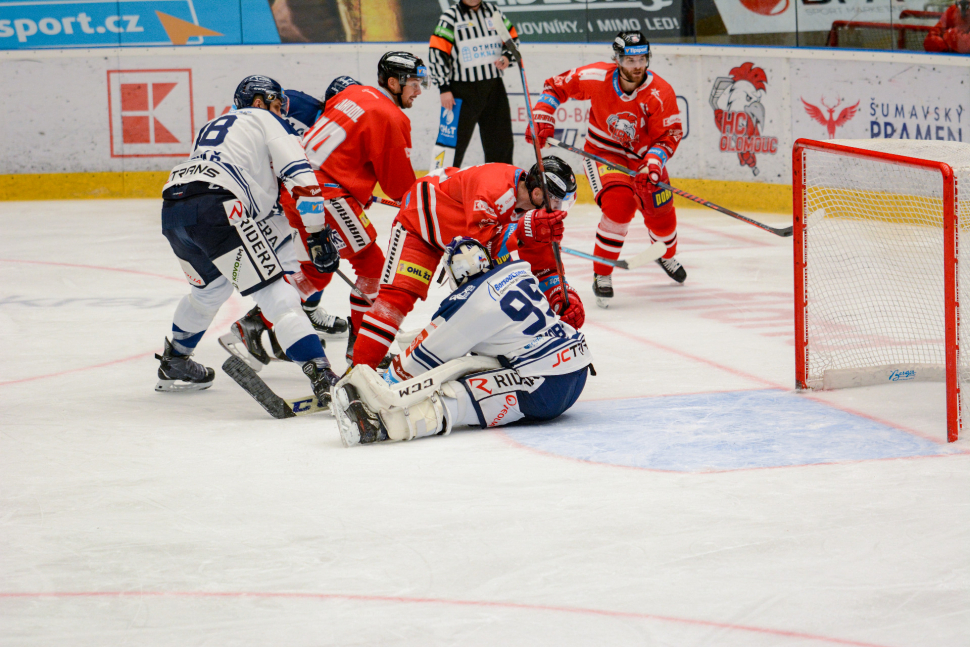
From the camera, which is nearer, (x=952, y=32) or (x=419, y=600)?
(x=419, y=600)

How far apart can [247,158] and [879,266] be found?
2737mm

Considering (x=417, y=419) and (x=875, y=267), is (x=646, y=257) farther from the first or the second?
Answer: (x=417, y=419)

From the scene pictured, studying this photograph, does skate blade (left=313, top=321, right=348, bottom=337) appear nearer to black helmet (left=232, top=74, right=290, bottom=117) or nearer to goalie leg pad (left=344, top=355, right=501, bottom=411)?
black helmet (left=232, top=74, right=290, bottom=117)

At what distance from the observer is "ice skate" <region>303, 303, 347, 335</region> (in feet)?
16.4

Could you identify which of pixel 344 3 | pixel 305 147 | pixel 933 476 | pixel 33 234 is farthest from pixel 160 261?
pixel 933 476

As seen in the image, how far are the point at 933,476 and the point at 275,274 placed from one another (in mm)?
2106

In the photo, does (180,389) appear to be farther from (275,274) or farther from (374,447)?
(374,447)

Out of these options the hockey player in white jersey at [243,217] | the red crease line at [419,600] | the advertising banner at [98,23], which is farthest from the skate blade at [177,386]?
the advertising banner at [98,23]

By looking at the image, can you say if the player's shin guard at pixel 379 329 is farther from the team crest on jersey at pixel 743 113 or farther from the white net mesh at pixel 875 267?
the team crest on jersey at pixel 743 113

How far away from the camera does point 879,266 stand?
15.7 ft

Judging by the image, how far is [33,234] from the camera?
7766 mm

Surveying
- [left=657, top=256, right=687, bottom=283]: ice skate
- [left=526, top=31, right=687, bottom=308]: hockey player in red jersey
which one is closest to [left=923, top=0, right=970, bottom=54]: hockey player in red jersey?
[left=526, top=31, right=687, bottom=308]: hockey player in red jersey

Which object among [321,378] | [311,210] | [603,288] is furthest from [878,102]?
[321,378]

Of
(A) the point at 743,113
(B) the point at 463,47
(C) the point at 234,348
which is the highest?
(B) the point at 463,47
